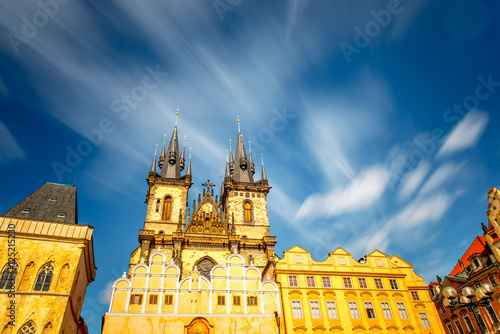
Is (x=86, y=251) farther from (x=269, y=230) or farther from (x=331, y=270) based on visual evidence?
(x=269, y=230)

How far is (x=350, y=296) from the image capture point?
2281 centimetres

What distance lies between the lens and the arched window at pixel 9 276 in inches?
722

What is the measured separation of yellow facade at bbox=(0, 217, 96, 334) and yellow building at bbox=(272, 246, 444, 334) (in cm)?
1239

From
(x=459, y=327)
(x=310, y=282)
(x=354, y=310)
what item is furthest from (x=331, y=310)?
(x=459, y=327)

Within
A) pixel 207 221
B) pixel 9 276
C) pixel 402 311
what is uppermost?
pixel 207 221

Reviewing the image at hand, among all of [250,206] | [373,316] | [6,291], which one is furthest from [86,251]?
[250,206]

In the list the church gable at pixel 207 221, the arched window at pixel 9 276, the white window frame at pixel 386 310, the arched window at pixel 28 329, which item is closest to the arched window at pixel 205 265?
the church gable at pixel 207 221

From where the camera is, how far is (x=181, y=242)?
1484 inches

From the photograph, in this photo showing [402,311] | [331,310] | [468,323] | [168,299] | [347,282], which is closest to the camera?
[168,299]

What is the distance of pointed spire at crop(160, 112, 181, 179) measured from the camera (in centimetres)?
4869

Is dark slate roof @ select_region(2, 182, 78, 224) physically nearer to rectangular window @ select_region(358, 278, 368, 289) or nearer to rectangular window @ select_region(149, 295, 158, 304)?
rectangular window @ select_region(149, 295, 158, 304)

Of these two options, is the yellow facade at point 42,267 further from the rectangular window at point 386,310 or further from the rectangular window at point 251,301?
the rectangular window at point 386,310

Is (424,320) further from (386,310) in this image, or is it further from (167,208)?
(167,208)

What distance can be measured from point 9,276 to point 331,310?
1871 centimetres
